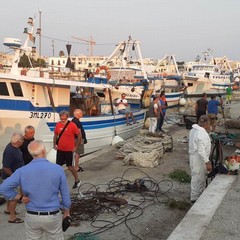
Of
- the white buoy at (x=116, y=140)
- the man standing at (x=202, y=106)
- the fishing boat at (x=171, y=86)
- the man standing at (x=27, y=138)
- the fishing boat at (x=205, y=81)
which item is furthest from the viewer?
the fishing boat at (x=205, y=81)

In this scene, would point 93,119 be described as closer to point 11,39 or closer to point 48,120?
point 48,120

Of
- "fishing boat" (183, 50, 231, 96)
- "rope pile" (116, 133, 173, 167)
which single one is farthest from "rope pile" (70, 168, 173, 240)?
"fishing boat" (183, 50, 231, 96)

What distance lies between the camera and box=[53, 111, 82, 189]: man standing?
7.45 m

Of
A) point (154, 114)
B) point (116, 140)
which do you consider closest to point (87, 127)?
point (116, 140)

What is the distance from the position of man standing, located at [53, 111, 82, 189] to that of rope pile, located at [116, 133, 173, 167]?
194cm

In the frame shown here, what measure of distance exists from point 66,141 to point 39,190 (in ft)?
13.1

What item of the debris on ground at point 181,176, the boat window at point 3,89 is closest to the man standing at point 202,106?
the debris on ground at point 181,176

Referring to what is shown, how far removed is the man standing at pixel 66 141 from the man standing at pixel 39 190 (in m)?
3.83

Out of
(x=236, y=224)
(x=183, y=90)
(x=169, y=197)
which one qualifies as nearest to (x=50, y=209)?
(x=236, y=224)

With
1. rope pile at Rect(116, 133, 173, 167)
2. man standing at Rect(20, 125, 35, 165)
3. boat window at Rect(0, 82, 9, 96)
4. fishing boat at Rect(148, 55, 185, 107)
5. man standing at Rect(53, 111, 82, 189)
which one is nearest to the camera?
man standing at Rect(20, 125, 35, 165)

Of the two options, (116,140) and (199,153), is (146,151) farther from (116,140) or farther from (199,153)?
(116,140)

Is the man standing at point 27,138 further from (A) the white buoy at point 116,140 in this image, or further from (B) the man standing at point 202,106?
(B) the man standing at point 202,106

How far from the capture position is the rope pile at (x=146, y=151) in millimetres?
8945

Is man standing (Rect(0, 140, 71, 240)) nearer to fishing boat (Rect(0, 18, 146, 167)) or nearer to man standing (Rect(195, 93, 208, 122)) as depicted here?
fishing boat (Rect(0, 18, 146, 167))
